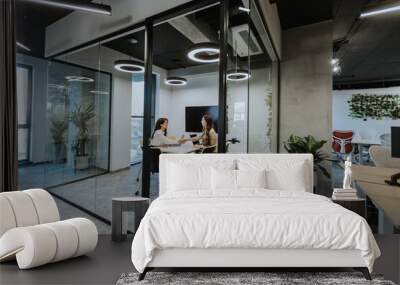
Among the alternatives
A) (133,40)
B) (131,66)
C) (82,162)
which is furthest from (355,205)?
(82,162)

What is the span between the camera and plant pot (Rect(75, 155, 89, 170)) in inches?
192

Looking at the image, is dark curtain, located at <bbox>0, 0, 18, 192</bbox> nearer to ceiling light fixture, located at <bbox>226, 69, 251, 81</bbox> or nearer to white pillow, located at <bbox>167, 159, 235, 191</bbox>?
white pillow, located at <bbox>167, 159, 235, 191</bbox>

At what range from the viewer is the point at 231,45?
165 inches

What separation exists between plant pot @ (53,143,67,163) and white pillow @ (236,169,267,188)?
9.78ft

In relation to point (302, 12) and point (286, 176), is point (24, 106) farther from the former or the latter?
point (302, 12)

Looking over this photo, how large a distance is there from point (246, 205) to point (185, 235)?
577mm

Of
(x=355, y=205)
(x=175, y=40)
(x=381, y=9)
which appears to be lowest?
(x=355, y=205)

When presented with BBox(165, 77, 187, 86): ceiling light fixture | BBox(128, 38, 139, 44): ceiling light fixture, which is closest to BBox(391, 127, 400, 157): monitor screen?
BBox(165, 77, 187, 86): ceiling light fixture

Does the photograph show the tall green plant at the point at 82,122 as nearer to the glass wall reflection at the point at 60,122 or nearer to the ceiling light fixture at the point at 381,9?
the glass wall reflection at the point at 60,122

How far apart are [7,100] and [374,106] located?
163 inches

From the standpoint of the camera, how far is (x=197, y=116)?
4.28 metres

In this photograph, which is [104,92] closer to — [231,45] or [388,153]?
[231,45]

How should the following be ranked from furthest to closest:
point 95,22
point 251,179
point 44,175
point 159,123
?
1. point 44,175
2. point 95,22
3. point 159,123
4. point 251,179

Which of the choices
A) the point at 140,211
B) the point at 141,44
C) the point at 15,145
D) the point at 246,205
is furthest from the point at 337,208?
the point at 15,145
